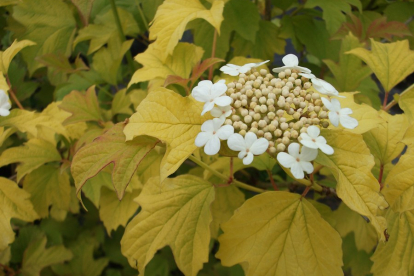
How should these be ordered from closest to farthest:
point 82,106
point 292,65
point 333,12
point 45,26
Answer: point 292,65 < point 82,106 < point 333,12 < point 45,26

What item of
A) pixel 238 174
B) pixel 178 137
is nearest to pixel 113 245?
pixel 238 174

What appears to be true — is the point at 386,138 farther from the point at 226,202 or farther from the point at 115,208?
the point at 115,208

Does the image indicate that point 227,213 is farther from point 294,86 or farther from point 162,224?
point 294,86

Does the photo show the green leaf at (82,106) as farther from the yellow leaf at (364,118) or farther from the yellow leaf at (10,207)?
the yellow leaf at (364,118)

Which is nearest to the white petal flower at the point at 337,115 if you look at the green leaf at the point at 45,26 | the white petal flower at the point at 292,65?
the white petal flower at the point at 292,65

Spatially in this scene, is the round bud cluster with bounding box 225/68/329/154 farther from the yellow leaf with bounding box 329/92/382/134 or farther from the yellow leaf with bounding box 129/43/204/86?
the yellow leaf with bounding box 129/43/204/86

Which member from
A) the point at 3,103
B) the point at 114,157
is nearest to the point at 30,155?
the point at 3,103

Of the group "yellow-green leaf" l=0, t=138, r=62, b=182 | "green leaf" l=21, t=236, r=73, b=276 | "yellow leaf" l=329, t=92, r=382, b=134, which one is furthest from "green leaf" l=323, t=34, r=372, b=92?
"green leaf" l=21, t=236, r=73, b=276

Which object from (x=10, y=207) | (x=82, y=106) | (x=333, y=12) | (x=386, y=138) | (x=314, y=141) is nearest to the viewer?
(x=314, y=141)
